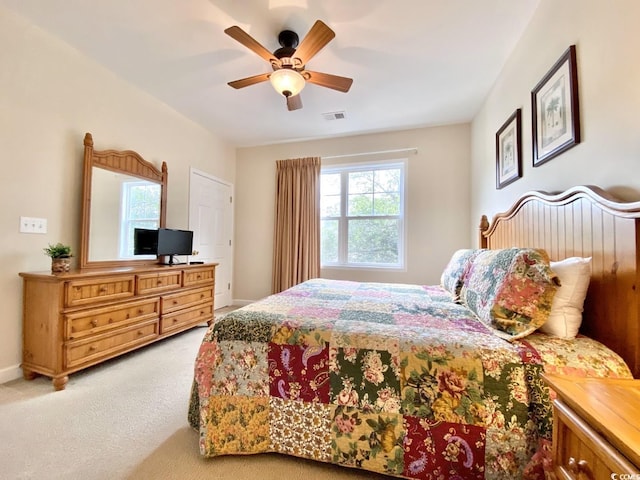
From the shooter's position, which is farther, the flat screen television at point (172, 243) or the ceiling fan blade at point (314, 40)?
the flat screen television at point (172, 243)

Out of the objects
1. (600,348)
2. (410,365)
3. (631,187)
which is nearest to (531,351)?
(600,348)

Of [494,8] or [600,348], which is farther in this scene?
[494,8]

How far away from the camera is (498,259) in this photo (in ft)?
4.68

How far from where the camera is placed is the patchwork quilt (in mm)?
995

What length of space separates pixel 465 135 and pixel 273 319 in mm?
3599

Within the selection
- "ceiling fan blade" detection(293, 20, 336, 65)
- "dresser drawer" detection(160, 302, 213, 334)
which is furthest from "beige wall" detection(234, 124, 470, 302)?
"ceiling fan blade" detection(293, 20, 336, 65)

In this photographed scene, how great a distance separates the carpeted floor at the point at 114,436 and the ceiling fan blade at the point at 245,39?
2398 mm

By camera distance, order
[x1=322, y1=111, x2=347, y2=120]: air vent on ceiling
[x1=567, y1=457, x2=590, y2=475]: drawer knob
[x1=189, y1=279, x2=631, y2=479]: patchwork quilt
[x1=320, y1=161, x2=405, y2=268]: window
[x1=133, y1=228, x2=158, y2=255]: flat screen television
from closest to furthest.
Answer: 1. [x1=567, y1=457, x2=590, y2=475]: drawer knob
2. [x1=189, y1=279, x2=631, y2=479]: patchwork quilt
3. [x1=133, y1=228, x2=158, y2=255]: flat screen television
4. [x1=322, y1=111, x2=347, y2=120]: air vent on ceiling
5. [x1=320, y1=161, x2=405, y2=268]: window

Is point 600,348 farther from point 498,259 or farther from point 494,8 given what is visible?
point 494,8

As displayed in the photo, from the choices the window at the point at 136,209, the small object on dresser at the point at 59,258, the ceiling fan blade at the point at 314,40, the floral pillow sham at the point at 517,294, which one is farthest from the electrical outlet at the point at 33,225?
the floral pillow sham at the point at 517,294

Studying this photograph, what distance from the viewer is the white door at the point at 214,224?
380 cm

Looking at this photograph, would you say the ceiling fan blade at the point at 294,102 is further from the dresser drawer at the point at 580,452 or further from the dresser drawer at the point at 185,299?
the dresser drawer at the point at 580,452

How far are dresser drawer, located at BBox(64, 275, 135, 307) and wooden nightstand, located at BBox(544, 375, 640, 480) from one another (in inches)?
107

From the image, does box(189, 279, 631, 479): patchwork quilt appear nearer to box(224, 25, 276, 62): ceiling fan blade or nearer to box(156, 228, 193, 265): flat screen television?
box(224, 25, 276, 62): ceiling fan blade
